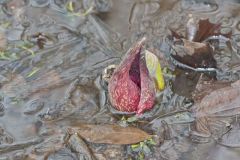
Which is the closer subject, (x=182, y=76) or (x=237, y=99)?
(x=237, y=99)

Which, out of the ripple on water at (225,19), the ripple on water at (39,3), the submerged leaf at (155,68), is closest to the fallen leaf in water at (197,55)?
the submerged leaf at (155,68)

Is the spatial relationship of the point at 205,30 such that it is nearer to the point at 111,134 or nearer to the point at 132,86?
the point at 132,86

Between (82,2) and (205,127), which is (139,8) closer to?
(82,2)

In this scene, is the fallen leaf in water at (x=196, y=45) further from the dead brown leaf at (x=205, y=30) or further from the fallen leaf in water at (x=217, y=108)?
the fallen leaf in water at (x=217, y=108)

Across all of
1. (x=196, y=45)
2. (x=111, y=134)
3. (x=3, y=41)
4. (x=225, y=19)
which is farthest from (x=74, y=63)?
(x=225, y=19)

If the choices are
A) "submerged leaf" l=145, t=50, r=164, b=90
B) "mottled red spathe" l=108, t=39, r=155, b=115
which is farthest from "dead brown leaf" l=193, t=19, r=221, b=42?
"mottled red spathe" l=108, t=39, r=155, b=115

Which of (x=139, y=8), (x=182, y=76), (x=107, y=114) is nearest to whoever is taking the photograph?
(x=107, y=114)

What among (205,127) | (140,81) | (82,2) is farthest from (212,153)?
(82,2)
